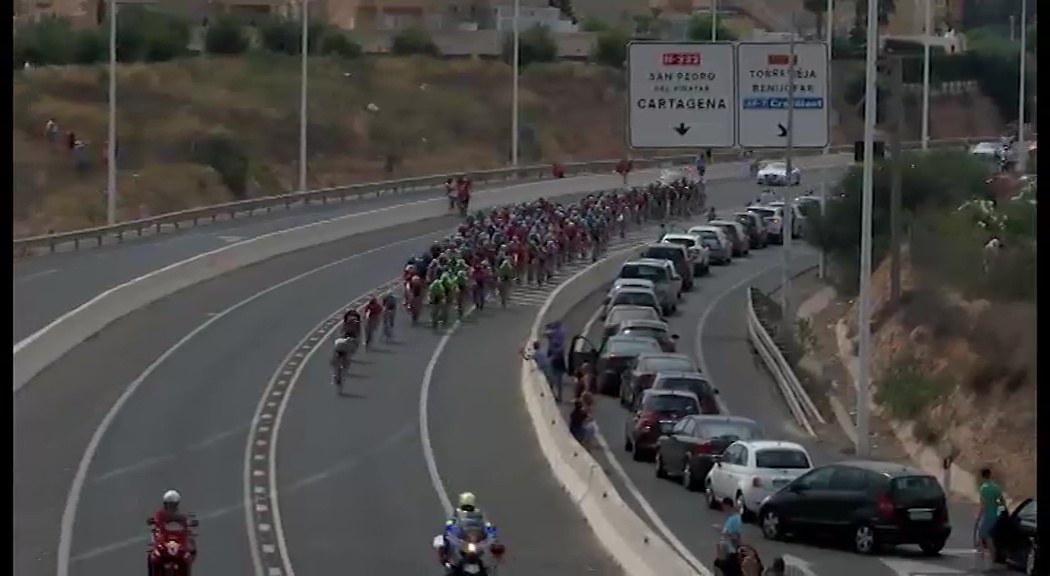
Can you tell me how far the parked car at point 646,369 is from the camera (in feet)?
121

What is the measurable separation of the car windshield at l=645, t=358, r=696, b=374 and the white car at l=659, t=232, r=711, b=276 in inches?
803

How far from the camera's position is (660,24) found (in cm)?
10156

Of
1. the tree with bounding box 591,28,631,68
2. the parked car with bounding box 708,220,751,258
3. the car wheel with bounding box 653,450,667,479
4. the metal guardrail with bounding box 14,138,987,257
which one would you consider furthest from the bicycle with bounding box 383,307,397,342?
the tree with bounding box 591,28,631,68

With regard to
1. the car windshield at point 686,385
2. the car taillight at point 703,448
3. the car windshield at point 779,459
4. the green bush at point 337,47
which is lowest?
the car taillight at point 703,448

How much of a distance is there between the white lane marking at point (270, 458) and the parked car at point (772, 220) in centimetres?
2365

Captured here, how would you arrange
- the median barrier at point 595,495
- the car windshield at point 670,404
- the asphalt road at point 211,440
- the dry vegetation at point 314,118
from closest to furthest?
the median barrier at point 595,495 → the asphalt road at point 211,440 → the car windshield at point 670,404 → the dry vegetation at point 314,118

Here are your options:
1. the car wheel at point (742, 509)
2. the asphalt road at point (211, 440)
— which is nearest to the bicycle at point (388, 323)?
the asphalt road at point (211, 440)

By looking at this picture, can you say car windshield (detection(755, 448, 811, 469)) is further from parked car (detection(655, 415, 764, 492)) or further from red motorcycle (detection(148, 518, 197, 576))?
red motorcycle (detection(148, 518, 197, 576))

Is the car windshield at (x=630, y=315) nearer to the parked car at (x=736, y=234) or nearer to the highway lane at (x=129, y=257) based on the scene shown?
the highway lane at (x=129, y=257)

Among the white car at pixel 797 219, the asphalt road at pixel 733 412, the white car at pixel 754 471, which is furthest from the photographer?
the white car at pixel 797 219

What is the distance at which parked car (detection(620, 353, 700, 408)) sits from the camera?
36.8m

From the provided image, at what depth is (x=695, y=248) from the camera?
59.5 meters

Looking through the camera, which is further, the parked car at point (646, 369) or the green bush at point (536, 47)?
the green bush at point (536, 47)

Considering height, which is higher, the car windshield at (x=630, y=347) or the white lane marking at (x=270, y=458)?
the car windshield at (x=630, y=347)
